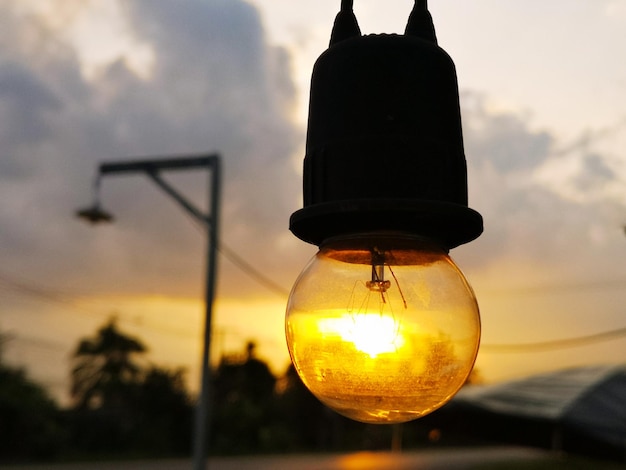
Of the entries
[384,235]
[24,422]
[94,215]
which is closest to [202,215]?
[94,215]

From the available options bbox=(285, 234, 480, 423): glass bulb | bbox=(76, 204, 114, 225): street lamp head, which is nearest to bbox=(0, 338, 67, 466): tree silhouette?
bbox=(76, 204, 114, 225): street lamp head

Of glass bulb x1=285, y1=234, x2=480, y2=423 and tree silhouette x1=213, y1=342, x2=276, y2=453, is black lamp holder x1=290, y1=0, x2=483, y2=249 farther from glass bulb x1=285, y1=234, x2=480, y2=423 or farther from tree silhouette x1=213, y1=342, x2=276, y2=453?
tree silhouette x1=213, y1=342, x2=276, y2=453

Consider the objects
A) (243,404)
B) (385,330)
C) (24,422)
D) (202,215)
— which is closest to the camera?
(385,330)

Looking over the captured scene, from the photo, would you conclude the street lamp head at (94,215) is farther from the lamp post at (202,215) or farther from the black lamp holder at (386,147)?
the black lamp holder at (386,147)

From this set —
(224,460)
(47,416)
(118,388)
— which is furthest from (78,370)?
(224,460)

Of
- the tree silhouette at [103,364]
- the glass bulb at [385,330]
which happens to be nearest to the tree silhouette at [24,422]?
the tree silhouette at [103,364]

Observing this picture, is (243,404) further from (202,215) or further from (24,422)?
(202,215)

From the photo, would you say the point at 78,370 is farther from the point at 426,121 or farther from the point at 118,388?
the point at 426,121
